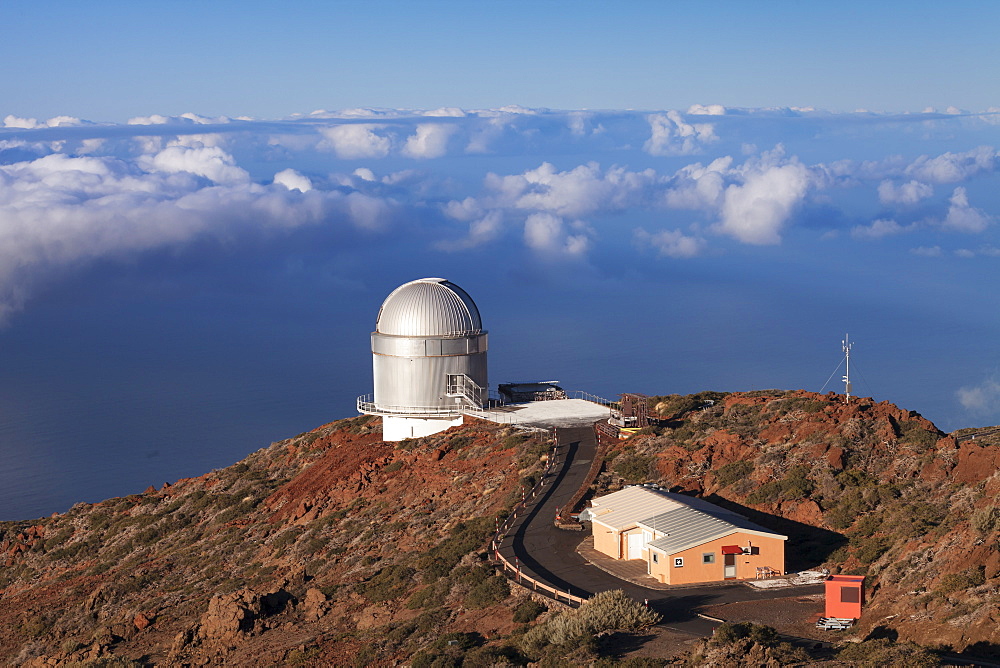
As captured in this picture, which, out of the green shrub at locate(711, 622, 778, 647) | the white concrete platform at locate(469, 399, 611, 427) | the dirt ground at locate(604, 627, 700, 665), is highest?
the green shrub at locate(711, 622, 778, 647)

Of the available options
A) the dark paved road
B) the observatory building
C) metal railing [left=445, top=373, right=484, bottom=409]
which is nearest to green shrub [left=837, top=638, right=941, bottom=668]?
the dark paved road

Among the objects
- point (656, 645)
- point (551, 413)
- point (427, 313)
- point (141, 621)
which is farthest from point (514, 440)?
point (656, 645)

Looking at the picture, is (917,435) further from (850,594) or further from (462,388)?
(462,388)

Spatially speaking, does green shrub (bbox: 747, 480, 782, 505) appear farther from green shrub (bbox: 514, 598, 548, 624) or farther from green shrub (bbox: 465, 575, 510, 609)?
green shrub (bbox: 514, 598, 548, 624)

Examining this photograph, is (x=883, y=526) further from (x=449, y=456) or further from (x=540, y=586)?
(x=449, y=456)

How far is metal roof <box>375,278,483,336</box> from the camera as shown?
48688mm

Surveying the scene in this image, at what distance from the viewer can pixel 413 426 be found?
48.8 m

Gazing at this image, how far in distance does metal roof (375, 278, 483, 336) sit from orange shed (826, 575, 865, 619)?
27.1 m

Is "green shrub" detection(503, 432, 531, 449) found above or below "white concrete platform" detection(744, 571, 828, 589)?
below

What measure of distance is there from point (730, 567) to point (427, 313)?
23.9 meters

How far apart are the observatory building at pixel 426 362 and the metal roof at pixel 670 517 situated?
16818 millimetres

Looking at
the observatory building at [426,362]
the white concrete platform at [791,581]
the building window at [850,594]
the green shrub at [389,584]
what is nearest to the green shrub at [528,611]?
the green shrub at [389,584]

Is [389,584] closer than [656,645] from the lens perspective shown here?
No

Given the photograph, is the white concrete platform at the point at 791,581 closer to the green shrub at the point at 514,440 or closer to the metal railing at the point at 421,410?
the green shrub at the point at 514,440
